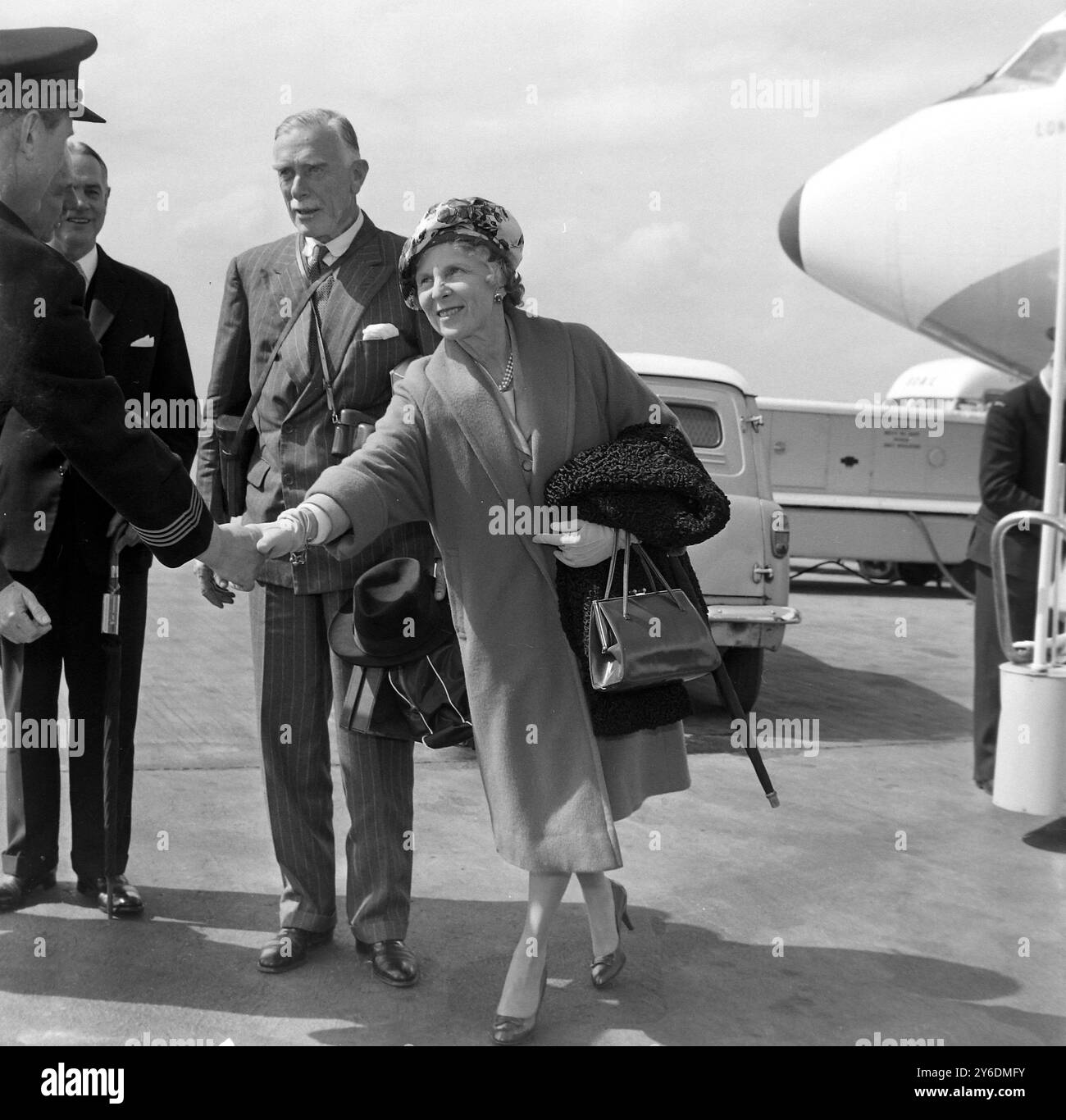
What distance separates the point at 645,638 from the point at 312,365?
3.82 ft

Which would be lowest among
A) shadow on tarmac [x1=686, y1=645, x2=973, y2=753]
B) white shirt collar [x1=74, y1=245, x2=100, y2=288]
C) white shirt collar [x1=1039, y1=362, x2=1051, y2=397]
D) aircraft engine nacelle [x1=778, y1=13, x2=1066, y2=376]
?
shadow on tarmac [x1=686, y1=645, x2=973, y2=753]

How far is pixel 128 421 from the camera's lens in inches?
148

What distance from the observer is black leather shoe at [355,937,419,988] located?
135 inches

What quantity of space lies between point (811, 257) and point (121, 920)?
17.0ft

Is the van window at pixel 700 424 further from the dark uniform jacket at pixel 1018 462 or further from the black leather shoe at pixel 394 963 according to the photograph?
the black leather shoe at pixel 394 963

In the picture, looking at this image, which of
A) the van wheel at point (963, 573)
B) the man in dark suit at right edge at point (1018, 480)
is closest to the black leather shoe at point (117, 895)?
the man in dark suit at right edge at point (1018, 480)

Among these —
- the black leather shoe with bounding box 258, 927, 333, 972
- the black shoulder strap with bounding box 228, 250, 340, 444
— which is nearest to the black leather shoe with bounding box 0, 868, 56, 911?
the black leather shoe with bounding box 258, 927, 333, 972

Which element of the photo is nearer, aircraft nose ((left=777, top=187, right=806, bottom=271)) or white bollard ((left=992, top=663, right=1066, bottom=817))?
white bollard ((left=992, top=663, right=1066, bottom=817))

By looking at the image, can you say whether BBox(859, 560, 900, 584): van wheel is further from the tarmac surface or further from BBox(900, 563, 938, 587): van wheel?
the tarmac surface

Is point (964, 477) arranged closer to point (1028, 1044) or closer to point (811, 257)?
point (811, 257)

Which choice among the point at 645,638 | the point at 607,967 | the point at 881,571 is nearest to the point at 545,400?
the point at 645,638

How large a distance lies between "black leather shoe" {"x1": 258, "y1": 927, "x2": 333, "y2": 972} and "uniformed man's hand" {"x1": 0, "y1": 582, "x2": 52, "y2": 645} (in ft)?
3.28
